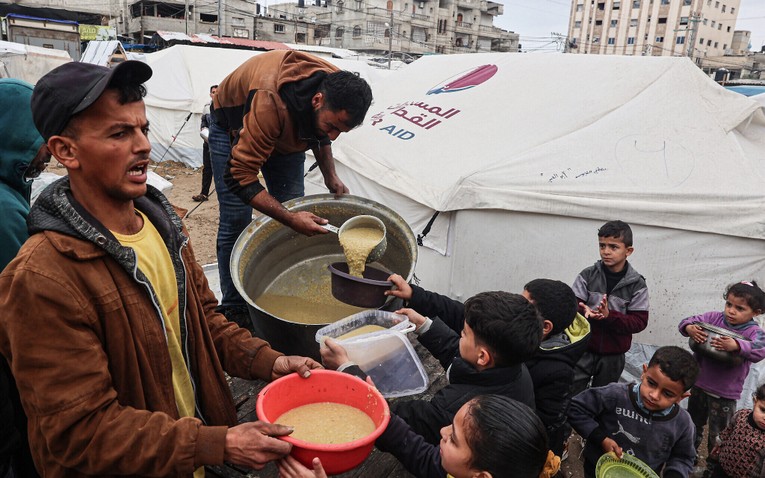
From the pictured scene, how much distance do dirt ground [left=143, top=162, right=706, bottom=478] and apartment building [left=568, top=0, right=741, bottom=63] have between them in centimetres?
4284

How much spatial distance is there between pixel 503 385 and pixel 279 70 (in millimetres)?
1899

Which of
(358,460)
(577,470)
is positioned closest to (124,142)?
(358,460)

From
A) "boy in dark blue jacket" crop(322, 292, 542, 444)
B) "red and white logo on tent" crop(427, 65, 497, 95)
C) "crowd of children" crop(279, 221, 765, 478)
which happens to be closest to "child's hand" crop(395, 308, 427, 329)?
"crowd of children" crop(279, 221, 765, 478)

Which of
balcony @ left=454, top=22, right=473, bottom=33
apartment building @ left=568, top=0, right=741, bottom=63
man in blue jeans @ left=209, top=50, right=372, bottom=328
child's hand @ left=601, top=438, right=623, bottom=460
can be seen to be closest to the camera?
child's hand @ left=601, top=438, right=623, bottom=460

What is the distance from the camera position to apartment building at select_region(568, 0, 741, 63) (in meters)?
43.9

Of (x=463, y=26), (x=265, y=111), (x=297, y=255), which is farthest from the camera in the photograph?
(x=463, y=26)

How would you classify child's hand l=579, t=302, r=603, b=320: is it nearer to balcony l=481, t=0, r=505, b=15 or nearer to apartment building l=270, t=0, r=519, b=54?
apartment building l=270, t=0, r=519, b=54

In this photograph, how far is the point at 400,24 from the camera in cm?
4072

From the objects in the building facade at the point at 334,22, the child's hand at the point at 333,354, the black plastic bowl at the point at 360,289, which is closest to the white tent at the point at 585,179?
the black plastic bowl at the point at 360,289

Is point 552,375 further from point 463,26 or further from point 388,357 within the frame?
point 463,26

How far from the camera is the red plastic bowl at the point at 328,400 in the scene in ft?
3.93

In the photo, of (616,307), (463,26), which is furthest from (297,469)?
(463,26)

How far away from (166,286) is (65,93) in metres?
0.54

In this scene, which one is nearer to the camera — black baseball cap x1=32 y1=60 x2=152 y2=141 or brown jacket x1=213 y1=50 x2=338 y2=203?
black baseball cap x1=32 y1=60 x2=152 y2=141
